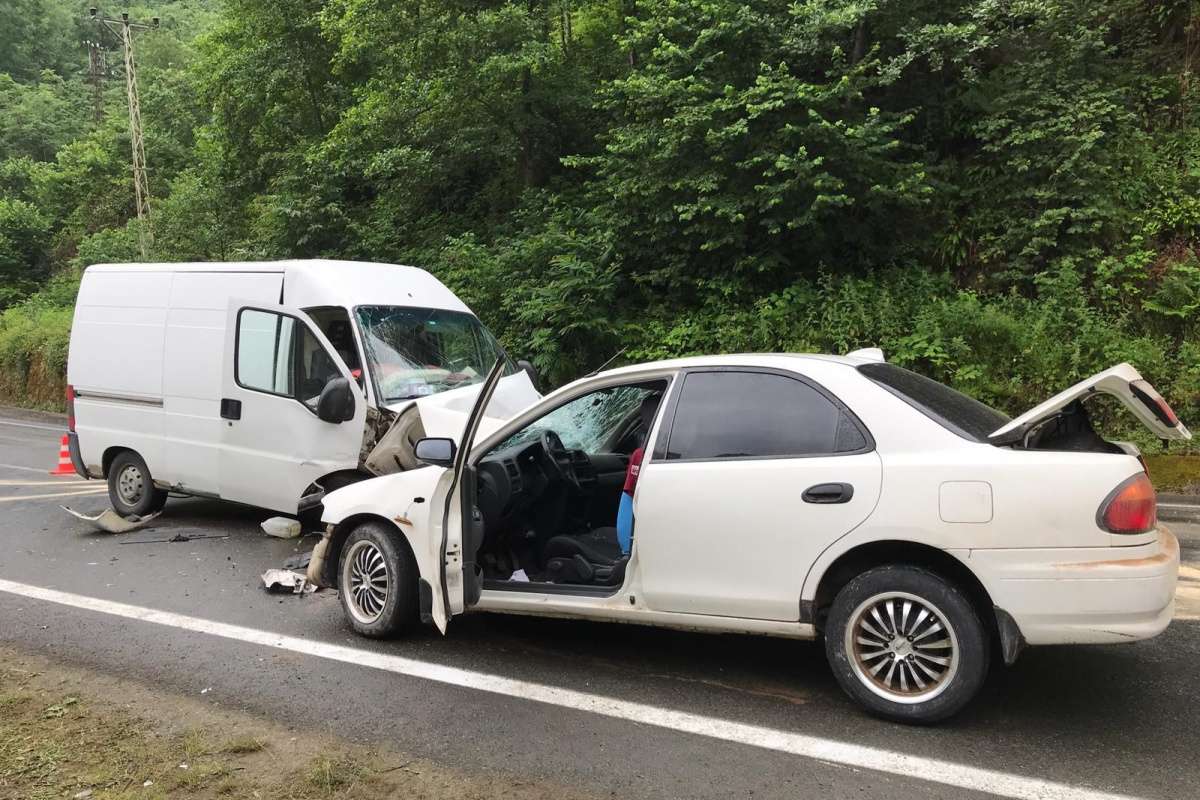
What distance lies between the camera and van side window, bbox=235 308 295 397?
23.6 ft

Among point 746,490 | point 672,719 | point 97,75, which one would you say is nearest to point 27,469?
point 672,719

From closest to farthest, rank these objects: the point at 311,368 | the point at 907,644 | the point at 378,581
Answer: the point at 907,644
the point at 378,581
the point at 311,368

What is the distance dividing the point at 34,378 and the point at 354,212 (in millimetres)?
10387

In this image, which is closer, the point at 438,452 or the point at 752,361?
the point at 752,361

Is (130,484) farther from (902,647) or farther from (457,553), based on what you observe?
(902,647)

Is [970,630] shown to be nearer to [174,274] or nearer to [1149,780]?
[1149,780]

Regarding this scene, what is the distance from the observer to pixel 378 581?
4.98 metres

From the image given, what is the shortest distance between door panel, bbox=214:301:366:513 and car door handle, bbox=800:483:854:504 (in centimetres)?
414

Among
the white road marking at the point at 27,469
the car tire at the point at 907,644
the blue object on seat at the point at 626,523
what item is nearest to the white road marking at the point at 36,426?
the white road marking at the point at 27,469

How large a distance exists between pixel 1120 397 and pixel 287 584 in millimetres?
5211

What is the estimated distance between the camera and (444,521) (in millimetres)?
4344

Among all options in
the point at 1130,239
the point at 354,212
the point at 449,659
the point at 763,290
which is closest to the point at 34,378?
→ the point at 354,212

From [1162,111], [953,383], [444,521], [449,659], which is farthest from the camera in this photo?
[1162,111]

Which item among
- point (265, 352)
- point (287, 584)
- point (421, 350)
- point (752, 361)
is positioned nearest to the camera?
point (752, 361)
